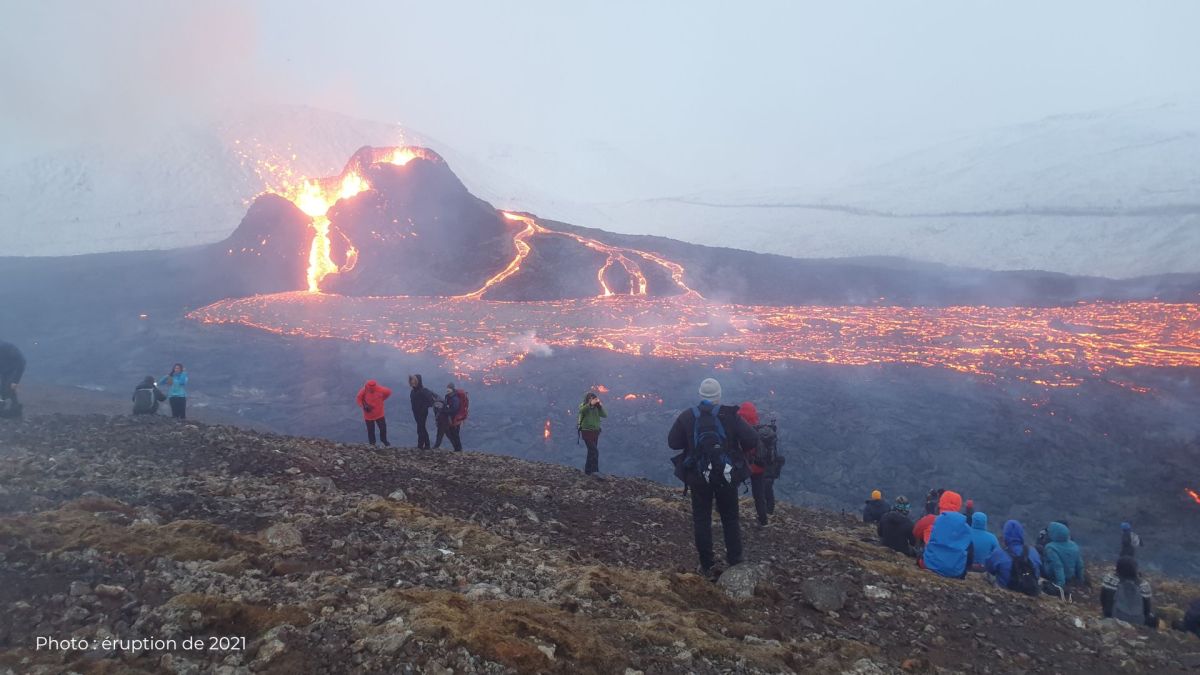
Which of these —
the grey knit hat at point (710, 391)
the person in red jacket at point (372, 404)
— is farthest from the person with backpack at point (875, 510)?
the person in red jacket at point (372, 404)

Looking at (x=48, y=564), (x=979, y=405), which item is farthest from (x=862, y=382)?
(x=48, y=564)

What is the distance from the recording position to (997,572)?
30.3ft

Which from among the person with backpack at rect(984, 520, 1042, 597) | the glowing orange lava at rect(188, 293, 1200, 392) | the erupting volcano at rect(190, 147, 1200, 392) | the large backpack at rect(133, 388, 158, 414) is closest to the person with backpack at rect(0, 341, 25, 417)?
the large backpack at rect(133, 388, 158, 414)

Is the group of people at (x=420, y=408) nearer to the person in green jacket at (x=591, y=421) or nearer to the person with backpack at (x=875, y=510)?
the person in green jacket at (x=591, y=421)

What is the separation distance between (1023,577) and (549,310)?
26.1 m

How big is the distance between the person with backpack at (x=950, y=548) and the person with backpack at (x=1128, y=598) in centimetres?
146

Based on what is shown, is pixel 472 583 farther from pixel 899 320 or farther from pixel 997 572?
pixel 899 320

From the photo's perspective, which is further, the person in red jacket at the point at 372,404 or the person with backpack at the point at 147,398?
the person with backpack at the point at 147,398

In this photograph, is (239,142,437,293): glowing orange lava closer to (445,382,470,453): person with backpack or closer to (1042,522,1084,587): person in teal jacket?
(445,382,470,453): person with backpack

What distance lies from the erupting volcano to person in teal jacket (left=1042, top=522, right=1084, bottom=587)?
53.3ft

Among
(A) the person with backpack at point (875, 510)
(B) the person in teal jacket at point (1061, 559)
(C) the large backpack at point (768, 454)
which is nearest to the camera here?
(B) the person in teal jacket at point (1061, 559)

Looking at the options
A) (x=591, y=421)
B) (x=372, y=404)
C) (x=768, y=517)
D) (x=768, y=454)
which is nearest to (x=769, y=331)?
(x=591, y=421)

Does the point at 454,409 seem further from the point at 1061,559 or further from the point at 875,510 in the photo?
the point at 1061,559

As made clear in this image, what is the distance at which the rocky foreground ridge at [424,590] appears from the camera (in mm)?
4594
